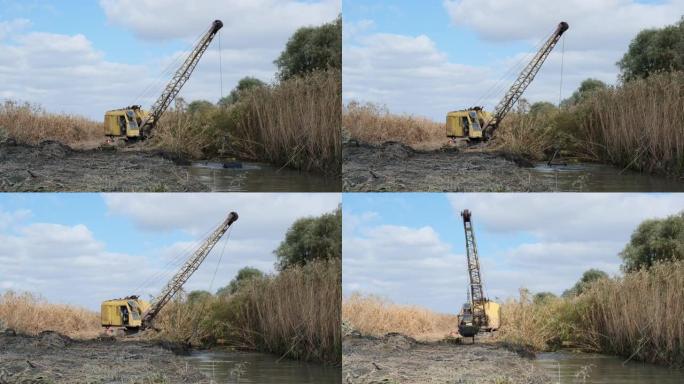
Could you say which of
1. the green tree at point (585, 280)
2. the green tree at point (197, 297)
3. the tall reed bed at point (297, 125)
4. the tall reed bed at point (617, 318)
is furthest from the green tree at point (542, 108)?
the green tree at point (197, 297)

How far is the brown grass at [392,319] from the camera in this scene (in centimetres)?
1672

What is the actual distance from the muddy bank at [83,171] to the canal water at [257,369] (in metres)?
→ 2.97

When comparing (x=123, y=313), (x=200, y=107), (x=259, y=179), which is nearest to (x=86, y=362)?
(x=123, y=313)

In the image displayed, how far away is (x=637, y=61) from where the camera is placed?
687 inches

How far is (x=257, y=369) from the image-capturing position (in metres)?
16.8

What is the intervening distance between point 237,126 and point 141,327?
4033mm

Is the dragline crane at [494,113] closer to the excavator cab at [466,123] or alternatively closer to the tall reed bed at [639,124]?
the excavator cab at [466,123]

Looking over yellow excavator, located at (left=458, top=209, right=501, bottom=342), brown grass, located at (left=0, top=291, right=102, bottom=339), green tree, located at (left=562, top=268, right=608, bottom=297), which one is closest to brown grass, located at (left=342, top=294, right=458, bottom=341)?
yellow excavator, located at (left=458, top=209, right=501, bottom=342)

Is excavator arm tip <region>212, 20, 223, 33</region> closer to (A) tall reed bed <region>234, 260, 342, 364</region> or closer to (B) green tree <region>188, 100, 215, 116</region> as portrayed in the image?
(B) green tree <region>188, 100, 215, 116</region>

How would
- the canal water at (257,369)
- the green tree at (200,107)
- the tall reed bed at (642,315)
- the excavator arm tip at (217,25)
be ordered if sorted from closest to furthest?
1. the canal water at (257,369)
2. the tall reed bed at (642,315)
3. the excavator arm tip at (217,25)
4. the green tree at (200,107)

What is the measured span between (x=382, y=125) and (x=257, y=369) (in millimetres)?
4527

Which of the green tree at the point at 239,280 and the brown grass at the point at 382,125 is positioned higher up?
the brown grass at the point at 382,125

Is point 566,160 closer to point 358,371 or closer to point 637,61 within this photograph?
point 637,61

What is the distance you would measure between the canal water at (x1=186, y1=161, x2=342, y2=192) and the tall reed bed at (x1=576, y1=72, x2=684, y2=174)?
449 centimetres
